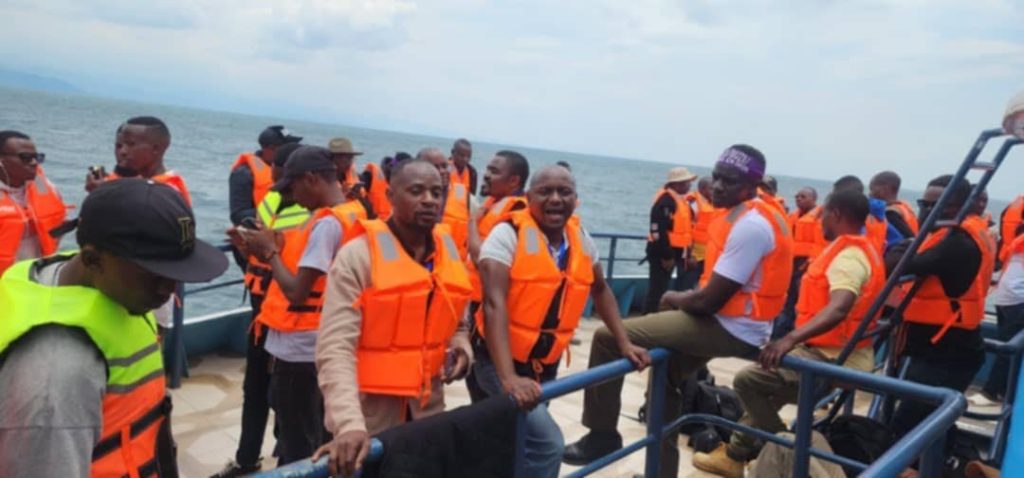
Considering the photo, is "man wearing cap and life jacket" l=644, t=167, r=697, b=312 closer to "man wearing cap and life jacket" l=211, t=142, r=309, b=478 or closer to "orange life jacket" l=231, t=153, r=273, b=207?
"orange life jacket" l=231, t=153, r=273, b=207

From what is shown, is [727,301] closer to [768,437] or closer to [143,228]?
[768,437]

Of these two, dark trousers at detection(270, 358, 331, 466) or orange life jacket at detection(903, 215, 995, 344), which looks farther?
orange life jacket at detection(903, 215, 995, 344)

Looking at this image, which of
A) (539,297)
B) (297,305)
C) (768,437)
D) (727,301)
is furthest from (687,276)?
(297,305)

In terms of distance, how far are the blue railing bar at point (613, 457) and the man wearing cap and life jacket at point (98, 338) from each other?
142 cm

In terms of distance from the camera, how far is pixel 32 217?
4.36 m

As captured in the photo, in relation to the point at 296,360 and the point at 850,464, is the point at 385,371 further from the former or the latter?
the point at 850,464

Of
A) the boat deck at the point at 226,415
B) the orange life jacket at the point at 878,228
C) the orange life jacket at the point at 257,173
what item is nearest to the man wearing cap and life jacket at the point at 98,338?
the boat deck at the point at 226,415

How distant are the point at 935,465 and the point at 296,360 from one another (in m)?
2.63

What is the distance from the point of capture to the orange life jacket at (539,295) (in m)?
3.11

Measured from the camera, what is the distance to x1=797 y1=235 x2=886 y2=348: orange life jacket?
12.9 feet

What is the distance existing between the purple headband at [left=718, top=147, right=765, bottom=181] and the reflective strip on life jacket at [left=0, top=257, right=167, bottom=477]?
2795 millimetres

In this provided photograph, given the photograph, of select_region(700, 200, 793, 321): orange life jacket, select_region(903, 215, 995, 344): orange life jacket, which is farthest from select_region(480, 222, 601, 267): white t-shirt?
select_region(903, 215, 995, 344): orange life jacket

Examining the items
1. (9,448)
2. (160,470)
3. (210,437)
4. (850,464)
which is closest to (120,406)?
(9,448)

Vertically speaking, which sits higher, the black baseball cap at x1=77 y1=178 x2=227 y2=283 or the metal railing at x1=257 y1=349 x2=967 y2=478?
the black baseball cap at x1=77 y1=178 x2=227 y2=283
